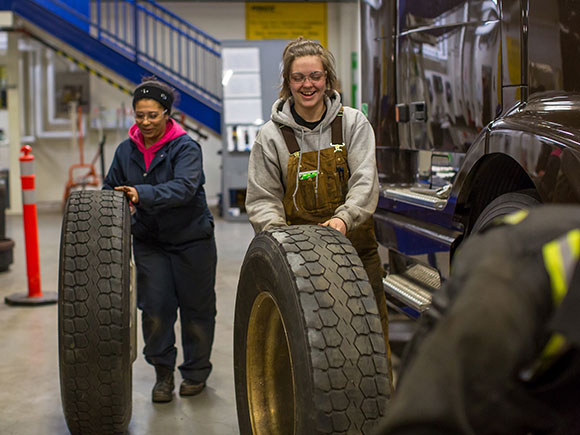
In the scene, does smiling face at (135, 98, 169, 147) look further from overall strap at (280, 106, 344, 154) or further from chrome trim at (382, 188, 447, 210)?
chrome trim at (382, 188, 447, 210)

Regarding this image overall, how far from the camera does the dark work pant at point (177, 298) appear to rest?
12.4 ft

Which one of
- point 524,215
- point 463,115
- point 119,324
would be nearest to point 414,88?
point 463,115

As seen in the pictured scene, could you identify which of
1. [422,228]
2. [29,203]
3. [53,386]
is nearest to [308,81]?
[422,228]

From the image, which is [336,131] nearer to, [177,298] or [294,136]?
[294,136]

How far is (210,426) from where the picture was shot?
3.52 meters

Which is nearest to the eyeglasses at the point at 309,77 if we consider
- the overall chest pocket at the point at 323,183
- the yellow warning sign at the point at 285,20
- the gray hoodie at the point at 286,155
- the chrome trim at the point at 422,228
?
the gray hoodie at the point at 286,155

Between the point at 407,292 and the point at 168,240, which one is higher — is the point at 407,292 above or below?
below

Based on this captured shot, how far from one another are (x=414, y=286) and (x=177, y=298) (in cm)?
115

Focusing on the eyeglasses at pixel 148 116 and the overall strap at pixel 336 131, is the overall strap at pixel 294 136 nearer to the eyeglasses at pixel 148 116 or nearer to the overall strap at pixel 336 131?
the overall strap at pixel 336 131

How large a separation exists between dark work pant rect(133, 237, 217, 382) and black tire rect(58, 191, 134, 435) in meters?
0.62

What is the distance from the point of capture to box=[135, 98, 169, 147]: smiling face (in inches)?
143

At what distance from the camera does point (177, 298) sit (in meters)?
3.92

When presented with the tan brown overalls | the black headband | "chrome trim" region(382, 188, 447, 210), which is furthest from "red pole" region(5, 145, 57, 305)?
the tan brown overalls

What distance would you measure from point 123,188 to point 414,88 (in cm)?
144
